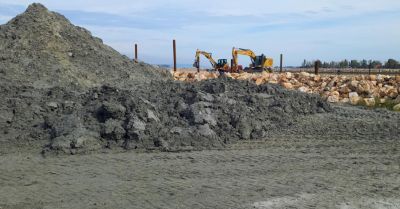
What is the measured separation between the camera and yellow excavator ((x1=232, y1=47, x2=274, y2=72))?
3353cm

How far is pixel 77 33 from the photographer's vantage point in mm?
16188

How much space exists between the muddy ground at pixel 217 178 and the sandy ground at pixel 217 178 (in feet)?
0.04

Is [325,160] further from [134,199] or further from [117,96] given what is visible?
[117,96]

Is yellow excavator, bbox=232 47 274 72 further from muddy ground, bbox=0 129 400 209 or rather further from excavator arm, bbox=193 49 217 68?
muddy ground, bbox=0 129 400 209

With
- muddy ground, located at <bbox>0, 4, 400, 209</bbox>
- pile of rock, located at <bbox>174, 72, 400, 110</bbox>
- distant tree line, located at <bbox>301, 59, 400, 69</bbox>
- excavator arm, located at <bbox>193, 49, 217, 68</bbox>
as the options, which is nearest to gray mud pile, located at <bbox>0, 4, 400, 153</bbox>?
muddy ground, located at <bbox>0, 4, 400, 209</bbox>

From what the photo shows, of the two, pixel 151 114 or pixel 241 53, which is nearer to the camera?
pixel 151 114

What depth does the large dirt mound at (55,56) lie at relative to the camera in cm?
1340

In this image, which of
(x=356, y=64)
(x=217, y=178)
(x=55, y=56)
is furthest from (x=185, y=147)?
(x=356, y=64)

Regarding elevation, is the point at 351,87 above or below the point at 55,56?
below

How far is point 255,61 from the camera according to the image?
3453 cm

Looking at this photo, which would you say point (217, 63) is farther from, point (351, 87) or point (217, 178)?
point (217, 178)

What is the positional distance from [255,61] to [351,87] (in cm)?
1780

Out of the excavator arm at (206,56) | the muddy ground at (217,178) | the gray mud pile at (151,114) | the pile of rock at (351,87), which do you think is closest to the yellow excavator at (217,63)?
the excavator arm at (206,56)

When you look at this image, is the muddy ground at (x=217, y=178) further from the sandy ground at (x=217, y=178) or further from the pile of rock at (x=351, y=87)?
the pile of rock at (x=351, y=87)
